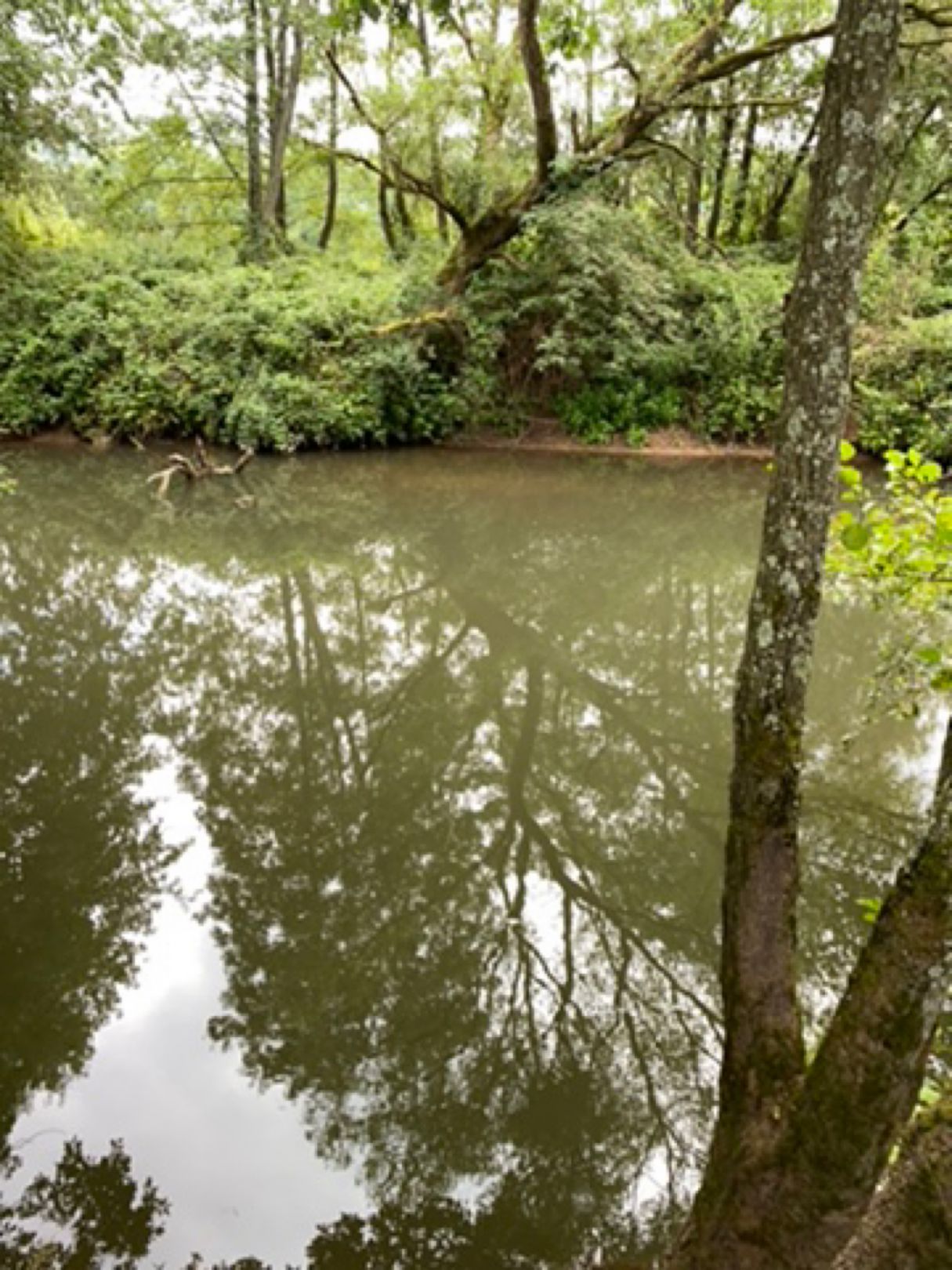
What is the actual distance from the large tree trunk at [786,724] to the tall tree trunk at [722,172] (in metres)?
17.3

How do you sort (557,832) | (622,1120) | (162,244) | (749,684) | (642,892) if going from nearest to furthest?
(749,684), (622,1120), (642,892), (557,832), (162,244)

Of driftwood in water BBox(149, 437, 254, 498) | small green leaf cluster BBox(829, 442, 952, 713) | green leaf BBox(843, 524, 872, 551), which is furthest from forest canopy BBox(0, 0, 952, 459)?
green leaf BBox(843, 524, 872, 551)

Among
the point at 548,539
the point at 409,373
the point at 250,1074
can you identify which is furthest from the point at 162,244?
the point at 250,1074

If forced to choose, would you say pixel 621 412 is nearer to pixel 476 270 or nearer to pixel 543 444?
pixel 543 444

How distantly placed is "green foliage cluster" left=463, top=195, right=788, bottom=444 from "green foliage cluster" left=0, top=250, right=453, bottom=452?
160 cm

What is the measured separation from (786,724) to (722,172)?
20.4 meters

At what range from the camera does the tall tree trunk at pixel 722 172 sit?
18.5m

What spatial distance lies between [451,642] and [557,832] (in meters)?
2.95

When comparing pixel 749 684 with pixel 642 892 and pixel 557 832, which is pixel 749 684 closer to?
pixel 642 892

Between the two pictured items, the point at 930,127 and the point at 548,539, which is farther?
the point at 930,127

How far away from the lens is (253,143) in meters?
18.0

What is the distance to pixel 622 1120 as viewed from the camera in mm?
3479

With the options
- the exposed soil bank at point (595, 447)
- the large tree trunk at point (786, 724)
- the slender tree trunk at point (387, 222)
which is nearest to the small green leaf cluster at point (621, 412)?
the exposed soil bank at point (595, 447)

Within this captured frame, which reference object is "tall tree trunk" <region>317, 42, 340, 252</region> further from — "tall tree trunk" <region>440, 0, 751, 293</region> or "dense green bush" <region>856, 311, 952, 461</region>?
"dense green bush" <region>856, 311, 952, 461</region>
